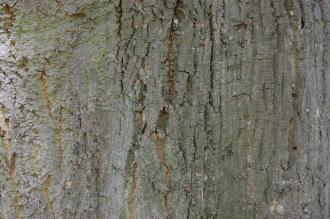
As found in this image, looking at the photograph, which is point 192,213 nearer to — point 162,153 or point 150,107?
point 162,153

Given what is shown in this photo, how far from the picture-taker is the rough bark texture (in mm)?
1375

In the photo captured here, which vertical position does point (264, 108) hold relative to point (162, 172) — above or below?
above

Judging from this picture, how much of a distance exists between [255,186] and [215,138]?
172 millimetres

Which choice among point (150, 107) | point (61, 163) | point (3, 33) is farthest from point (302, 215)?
point (3, 33)

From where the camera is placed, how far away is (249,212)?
1438 mm

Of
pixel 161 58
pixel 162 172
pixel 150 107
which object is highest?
pixel 161 58

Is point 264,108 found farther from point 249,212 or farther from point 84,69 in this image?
point 84,69

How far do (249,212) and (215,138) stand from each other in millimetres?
225

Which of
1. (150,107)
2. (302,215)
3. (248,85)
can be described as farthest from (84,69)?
(302,215)

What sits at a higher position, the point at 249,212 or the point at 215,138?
the point at 215,138

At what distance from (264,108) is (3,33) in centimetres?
72

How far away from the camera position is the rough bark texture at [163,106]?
54.1 inches

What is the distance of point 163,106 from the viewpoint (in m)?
1.38

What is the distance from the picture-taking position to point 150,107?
54.4 inches
